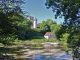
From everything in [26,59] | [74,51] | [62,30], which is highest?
[62,30]

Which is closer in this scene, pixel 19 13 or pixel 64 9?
pixel 19 13

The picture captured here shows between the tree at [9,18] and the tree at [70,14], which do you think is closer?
the tree at [9,18]

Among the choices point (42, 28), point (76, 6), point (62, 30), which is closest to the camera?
point (76, 6)

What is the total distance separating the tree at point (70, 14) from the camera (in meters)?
7.90

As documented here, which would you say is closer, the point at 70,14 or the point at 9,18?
the point at 9,18

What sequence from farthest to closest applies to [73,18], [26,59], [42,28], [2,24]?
1. [42,28]
2. [26,59]
3. [73,18]
4. [2,24]

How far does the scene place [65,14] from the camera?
841 centimetres

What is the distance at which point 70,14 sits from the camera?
823cm

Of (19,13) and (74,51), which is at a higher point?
(19,13)

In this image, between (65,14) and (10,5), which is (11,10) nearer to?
(10,5)

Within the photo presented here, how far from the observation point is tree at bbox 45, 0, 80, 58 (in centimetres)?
790

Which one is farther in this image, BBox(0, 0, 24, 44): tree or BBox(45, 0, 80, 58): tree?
BBox(45, 0, 80, 58): tree

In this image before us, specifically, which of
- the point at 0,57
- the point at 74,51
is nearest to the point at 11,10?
the point at 0,57

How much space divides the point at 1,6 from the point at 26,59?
1297cm
